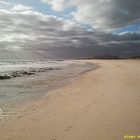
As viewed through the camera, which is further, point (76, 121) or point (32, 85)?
point (32, 85)

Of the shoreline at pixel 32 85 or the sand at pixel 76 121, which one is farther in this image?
the shoreline at pixel 32 85

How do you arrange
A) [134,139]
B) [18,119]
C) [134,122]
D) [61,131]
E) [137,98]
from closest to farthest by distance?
[134,139]
[61,131]
[134,122]
[18,119]
[137,98]

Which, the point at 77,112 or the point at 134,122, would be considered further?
the point at 77,112

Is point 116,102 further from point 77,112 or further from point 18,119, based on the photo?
point 18,119

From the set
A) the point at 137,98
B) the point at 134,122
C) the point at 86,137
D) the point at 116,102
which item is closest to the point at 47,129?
the point at 86,137

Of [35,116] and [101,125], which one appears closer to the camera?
[101,125]

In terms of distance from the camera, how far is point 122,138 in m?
4.48

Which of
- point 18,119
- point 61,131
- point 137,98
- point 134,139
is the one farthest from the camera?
point 137,98

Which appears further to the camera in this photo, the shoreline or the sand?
the shoreline

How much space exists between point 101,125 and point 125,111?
158 cm

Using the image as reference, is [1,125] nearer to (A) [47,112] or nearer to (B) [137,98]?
(A) [47,112]

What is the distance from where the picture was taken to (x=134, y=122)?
5406 millimetres

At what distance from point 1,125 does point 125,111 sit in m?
4.31

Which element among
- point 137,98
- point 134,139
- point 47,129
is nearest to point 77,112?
point 47,129
